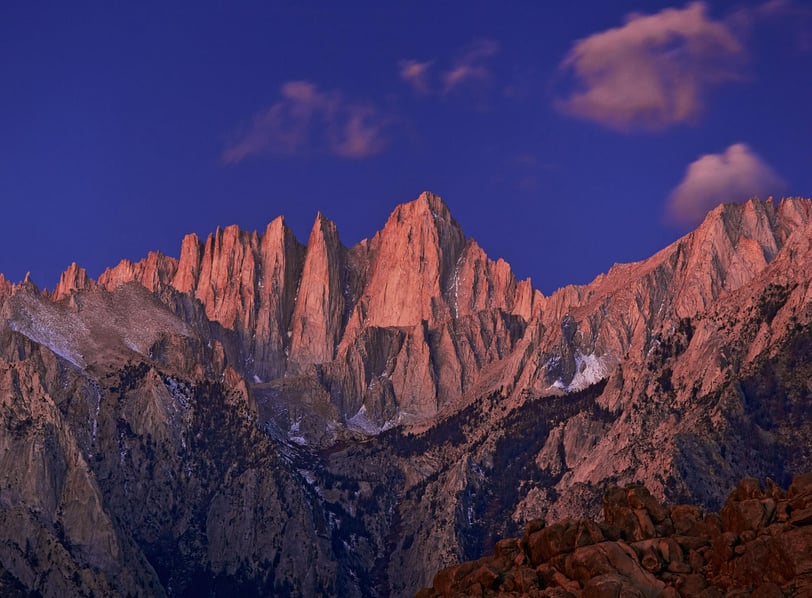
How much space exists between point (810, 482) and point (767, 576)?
26.8 ft

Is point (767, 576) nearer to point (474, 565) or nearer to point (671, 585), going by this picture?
point (671, 585)

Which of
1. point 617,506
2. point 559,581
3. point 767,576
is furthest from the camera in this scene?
point 617,506

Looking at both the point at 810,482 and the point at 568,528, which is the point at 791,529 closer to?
the point at 810,482

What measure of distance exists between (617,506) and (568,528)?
4341 mm

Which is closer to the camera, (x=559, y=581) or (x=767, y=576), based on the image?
(x=767, y=576)

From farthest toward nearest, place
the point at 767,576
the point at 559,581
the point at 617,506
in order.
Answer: the point at 617,506 → the point at 559,581 → the point at 767,576

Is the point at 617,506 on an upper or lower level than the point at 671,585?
upper

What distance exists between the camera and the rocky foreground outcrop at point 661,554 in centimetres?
8462

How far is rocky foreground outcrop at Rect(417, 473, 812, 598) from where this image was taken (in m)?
84.6

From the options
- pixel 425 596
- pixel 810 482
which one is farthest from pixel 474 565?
pixel 810 482

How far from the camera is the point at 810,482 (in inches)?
3565

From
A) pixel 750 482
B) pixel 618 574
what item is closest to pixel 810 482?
pixel 750 482

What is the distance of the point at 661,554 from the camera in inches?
3556

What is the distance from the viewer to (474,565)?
9975cm
